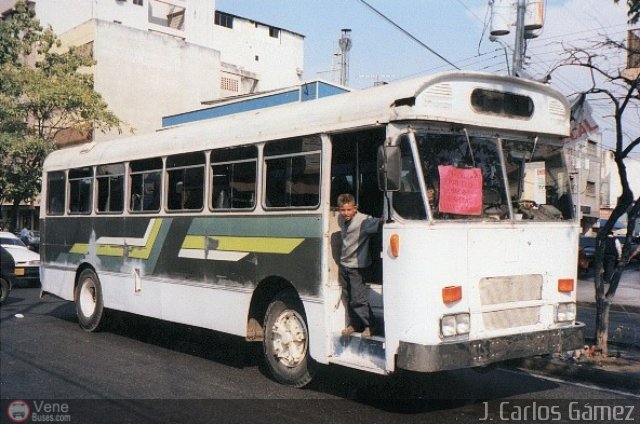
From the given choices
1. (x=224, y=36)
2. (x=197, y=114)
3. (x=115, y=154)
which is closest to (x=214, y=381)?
(x=115, y=154)

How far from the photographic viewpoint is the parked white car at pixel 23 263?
19.6 metres

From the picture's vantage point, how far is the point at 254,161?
8531 millimetres

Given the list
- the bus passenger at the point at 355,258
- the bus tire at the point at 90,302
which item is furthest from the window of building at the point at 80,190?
the bus passenger at the point at 355,258

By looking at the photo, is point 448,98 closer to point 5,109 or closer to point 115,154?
point 115,154

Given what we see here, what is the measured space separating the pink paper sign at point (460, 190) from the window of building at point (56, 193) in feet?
28.4

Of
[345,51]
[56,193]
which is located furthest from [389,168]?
[345,51]

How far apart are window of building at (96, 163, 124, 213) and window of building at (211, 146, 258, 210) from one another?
2787mm

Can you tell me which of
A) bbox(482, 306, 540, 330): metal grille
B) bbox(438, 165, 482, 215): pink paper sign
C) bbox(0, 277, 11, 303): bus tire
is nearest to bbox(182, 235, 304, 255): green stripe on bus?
bbox(438, 165, 482, 215): pink paper sign

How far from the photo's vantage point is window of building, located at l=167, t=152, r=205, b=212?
9.48 metres

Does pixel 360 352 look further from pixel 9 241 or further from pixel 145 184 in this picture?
pixel 9 241

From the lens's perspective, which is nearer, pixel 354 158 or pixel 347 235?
pixel 347 235

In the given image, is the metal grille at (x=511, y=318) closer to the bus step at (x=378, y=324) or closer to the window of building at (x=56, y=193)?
the bus step at (x=378, y=324)

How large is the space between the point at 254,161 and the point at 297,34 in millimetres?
65145

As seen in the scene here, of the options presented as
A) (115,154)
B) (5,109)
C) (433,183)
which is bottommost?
(433,183)
